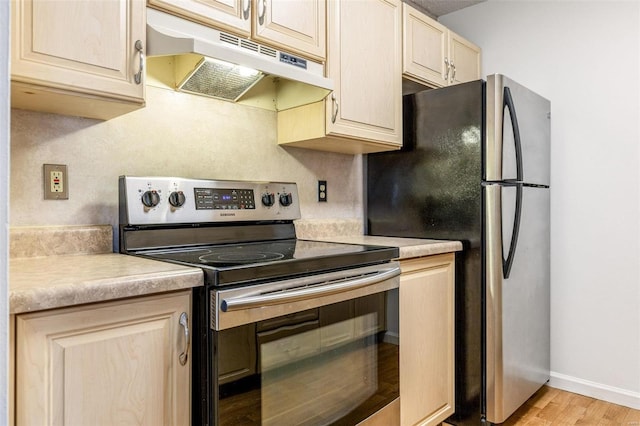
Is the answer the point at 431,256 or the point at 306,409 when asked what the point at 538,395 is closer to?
the point at 431,256

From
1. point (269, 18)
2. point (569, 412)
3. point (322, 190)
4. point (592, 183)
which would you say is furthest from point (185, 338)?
point (592, 183)

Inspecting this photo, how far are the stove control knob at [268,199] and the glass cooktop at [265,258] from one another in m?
0.18

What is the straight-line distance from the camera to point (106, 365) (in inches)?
38.1

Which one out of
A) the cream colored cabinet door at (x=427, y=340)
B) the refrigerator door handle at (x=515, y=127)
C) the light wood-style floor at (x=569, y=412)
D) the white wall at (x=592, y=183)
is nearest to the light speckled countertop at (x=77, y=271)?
the cream colored cabinet door at (x=427, y=340)

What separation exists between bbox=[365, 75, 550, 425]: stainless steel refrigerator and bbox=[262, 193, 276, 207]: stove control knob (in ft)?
2.51

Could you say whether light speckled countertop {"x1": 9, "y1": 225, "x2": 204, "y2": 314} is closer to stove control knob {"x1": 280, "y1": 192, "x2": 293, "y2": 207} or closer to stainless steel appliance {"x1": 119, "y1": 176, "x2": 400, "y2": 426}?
stainless steel appliance {"x1": 119, "y1": 176, "x2": 400, "y2": 426}

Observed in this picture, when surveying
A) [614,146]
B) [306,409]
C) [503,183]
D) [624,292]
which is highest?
[614,146]

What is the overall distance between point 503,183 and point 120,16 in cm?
168

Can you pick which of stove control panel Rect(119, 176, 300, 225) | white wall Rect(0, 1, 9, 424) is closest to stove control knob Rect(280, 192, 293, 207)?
stove control panel Rect(119, 176, 300, 225)

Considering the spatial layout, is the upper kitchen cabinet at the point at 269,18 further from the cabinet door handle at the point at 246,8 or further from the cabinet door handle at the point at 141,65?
the cabinet door handle at the point at 141,65

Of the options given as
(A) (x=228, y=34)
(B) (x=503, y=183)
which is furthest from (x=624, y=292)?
(A) (x=228, y=34)

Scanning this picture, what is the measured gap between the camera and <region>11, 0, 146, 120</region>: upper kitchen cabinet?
1.10 metres

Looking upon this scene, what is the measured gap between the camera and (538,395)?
2.43 m

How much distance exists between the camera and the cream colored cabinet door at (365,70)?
6.23 feet
